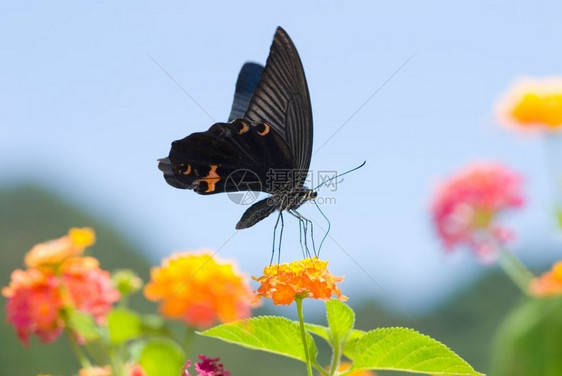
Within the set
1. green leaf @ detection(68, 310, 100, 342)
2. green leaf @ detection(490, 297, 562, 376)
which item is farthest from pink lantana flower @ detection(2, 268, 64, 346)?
green leaf @ detection(490, 297, 562, 376)

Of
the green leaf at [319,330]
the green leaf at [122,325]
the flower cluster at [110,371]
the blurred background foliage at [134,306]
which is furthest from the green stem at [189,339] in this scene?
the blurred background foliage at [134,306]

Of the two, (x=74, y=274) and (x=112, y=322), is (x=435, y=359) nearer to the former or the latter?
(x=112, y=322)

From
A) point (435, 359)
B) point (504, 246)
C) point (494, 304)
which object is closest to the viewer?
point (435, 359)

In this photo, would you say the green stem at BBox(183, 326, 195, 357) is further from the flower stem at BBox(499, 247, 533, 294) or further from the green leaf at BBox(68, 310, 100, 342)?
the flower stem at BBox(499, 247, 533, 294)

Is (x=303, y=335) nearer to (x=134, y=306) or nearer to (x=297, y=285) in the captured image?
(x=297, y=285)

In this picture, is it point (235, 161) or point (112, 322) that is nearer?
point (112, 322)

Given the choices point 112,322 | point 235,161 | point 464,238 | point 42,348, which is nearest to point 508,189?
point 464,238

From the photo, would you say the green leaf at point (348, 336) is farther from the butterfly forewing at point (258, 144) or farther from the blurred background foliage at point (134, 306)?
the blurred background foliage at point (134, 306)

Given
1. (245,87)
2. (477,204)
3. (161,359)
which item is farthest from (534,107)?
(161,359)
